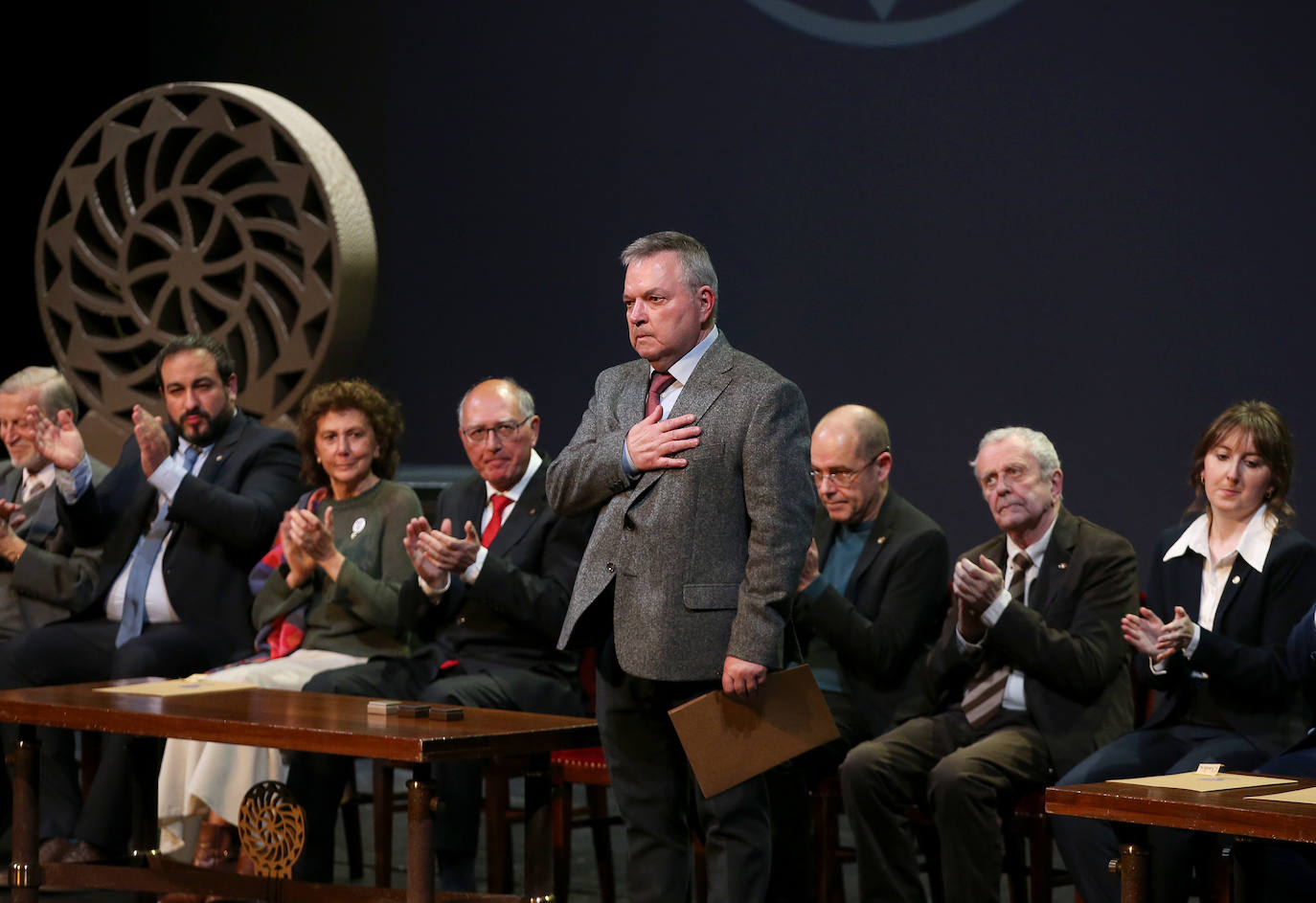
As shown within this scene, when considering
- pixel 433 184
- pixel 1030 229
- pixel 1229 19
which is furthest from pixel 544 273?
pixel 1229 19

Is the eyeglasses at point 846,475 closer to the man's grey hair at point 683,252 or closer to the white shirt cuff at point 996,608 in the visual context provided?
the white shirt cuff at point 996,608

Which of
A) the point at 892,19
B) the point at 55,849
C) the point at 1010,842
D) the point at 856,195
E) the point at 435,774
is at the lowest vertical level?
the point at 55,849

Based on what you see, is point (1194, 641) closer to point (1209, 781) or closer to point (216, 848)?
point (1209, 781)

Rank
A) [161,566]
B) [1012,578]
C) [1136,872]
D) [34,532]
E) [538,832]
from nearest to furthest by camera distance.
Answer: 1. [1136,872]
2. [538,832]
3. [1012,578]
4. [161,566]
5. [34,532]

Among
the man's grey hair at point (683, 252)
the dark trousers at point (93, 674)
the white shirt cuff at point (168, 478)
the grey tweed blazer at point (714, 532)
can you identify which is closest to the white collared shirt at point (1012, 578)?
the grey tweed blazer at point (714, 532)

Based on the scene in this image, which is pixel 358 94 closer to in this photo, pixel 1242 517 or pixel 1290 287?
pixel 1290 287

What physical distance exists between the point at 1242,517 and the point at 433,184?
4028 millimetres

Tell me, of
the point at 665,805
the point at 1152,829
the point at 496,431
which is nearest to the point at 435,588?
the point at 496,431

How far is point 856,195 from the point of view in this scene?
213 inches

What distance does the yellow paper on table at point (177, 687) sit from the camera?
3611 millimetres

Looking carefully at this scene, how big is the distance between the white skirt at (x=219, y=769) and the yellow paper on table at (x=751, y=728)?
4.75ft

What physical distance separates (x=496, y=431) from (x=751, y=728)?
1.44 m

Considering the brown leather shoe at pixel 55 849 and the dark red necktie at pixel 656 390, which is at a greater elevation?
the dark red necktie at pixel 656 390

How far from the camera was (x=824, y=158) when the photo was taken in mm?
5492
